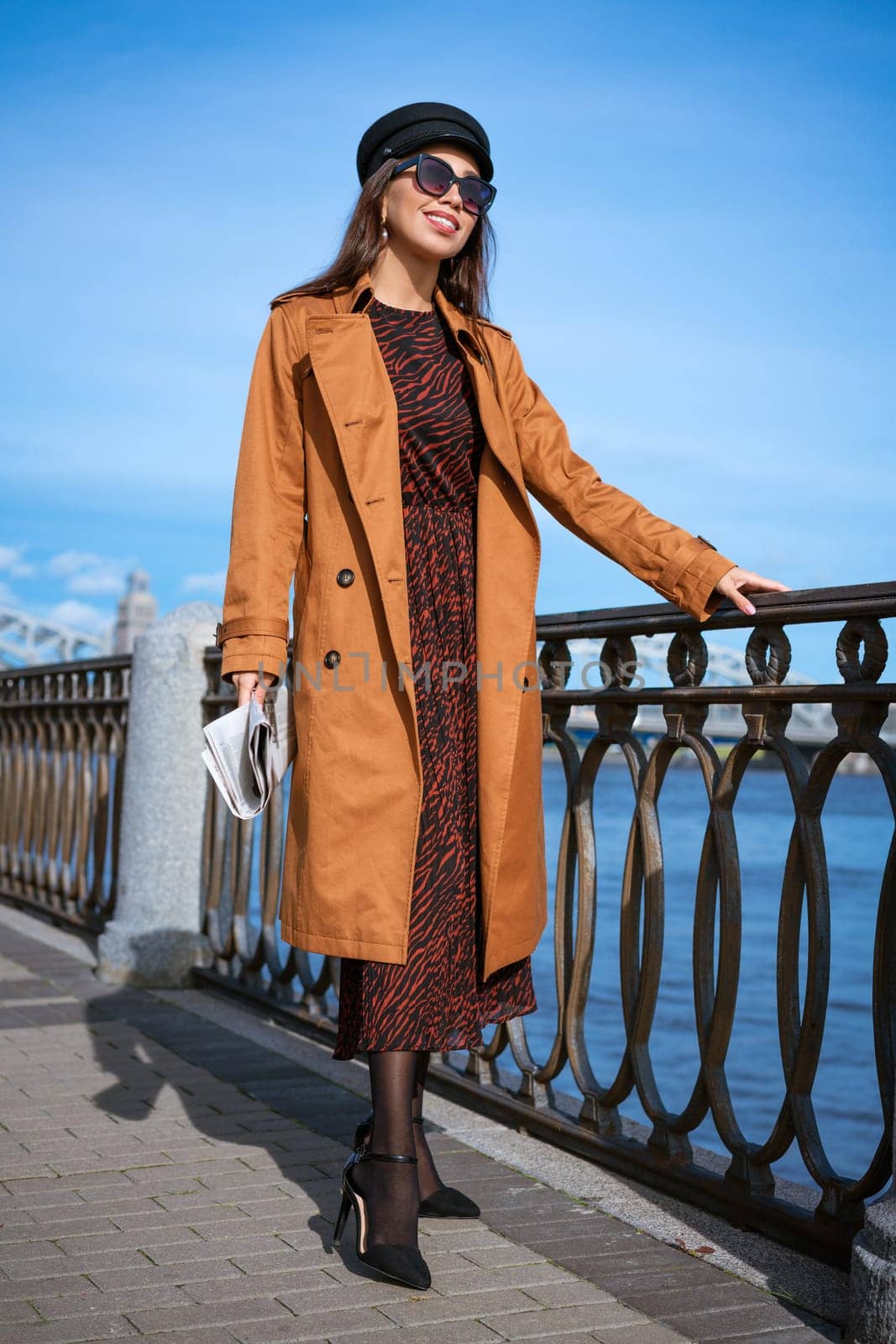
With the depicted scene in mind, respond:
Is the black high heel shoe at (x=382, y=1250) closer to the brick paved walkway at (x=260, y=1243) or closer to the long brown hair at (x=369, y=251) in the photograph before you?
the brick paved walkway at (x=260, y=1243)

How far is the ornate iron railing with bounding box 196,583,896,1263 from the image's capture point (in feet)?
7.70

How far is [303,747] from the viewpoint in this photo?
2.48 m

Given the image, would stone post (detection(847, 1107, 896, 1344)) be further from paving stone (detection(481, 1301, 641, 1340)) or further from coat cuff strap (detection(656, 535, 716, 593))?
coat cuff strap (detection(656, 535, 716, 593))

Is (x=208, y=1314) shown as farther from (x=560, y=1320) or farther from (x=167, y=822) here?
(x=167, y=822)

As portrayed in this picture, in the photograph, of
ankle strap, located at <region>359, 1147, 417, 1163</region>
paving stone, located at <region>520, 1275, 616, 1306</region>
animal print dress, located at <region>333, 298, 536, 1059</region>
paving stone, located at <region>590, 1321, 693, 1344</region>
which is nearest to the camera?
paving stone, located at <region>590, 1321, 693, 1344</region>

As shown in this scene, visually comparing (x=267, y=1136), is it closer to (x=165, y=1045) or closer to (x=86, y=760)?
(x=165, y=1045)

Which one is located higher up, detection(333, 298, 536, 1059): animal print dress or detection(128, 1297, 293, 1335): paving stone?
detection(333, 298, 536, 1059): animal print dress

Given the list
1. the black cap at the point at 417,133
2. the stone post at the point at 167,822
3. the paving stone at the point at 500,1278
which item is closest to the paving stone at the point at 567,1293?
the paving stone at the point at 500,1278

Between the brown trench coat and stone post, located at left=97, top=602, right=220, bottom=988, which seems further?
stone post, located at left=97, top=602, right=220, bottom=988

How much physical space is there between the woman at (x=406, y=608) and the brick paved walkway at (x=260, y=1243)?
0.45 ft

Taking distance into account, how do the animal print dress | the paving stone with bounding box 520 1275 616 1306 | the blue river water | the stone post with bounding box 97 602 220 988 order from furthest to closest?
the blue river water
the stone post with bounding box 97 602 220 988
the animal print dress
the paving stone with bounding box 520 1275 616 1306

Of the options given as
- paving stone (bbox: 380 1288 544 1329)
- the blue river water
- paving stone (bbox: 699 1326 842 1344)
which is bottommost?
the blue river water

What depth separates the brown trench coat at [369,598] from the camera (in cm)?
242

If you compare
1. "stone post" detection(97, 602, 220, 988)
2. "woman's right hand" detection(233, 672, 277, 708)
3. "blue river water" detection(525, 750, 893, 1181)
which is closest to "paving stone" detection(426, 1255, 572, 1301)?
"woman's right hand" detection(233, 672, 277, 708)
